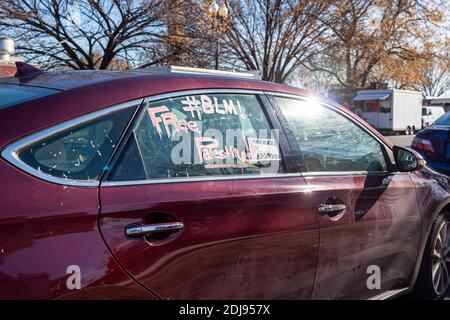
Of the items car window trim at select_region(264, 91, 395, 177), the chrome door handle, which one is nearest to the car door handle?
car window trim at select_region(264, 91, 395, 177)

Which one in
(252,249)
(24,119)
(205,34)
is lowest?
(252,249)

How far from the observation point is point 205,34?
19172mm

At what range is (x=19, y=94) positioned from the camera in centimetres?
205

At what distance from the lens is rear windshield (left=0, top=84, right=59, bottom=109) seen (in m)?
1.94

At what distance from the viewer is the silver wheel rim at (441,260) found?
3492 millimetres

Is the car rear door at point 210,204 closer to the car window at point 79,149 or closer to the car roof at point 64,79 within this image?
the car window at point 79,149

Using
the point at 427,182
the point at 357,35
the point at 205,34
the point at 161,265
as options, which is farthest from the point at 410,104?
the point at 161,265

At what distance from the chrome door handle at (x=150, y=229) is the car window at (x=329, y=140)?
1.06 meters

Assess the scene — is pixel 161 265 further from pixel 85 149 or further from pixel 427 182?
pixel 427 182

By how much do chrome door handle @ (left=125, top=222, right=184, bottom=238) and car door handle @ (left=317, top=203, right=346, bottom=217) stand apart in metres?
0.95

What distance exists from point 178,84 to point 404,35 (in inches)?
1279

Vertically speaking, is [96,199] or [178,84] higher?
[178,84]

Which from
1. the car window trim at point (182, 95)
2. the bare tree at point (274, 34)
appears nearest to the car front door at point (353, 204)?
the car window trim at point (182, 95)

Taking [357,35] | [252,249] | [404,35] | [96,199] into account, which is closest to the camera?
[96,199]
